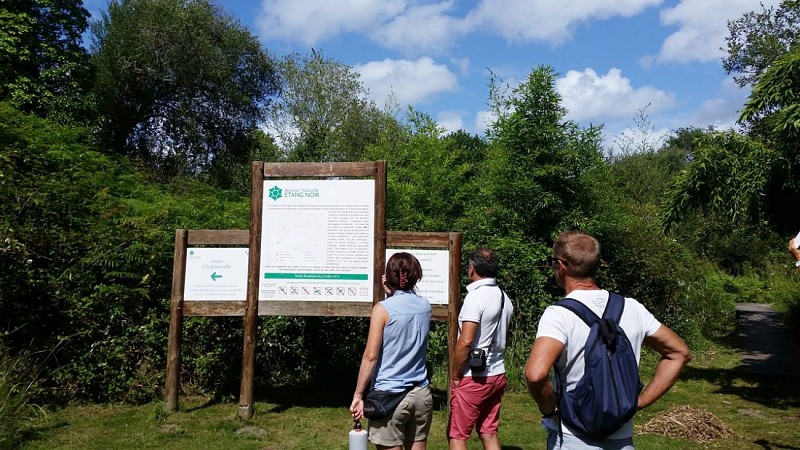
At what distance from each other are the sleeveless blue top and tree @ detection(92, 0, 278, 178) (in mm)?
25086

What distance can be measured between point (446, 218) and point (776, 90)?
209 inches

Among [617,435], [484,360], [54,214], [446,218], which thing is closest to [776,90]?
[446,218]

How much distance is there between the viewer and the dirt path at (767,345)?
10.9m

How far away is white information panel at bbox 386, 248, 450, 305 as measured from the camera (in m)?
7.33

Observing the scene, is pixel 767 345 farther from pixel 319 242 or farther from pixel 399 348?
pixel 399 348

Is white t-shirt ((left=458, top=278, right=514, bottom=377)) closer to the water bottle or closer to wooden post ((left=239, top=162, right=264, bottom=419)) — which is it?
the water bottle

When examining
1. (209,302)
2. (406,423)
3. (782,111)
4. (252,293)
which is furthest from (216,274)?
(782,111)

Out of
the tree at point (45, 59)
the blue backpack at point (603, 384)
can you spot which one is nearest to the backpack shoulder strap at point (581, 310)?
the blue backpack at point (603, 384)

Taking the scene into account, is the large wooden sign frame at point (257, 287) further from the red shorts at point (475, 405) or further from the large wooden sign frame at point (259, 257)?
the red shorts at point (475, 405)

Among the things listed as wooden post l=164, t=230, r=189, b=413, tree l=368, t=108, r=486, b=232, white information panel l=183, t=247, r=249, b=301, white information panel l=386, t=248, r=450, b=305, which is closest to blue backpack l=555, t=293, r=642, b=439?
white information panel l=386, t=248, r=450, b=305

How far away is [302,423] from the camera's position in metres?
6.99

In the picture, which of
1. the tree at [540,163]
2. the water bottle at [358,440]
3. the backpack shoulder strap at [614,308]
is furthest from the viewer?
the tree at [540,163]

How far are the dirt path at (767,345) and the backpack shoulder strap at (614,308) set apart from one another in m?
9.13

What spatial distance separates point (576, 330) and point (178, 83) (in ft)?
91.3
